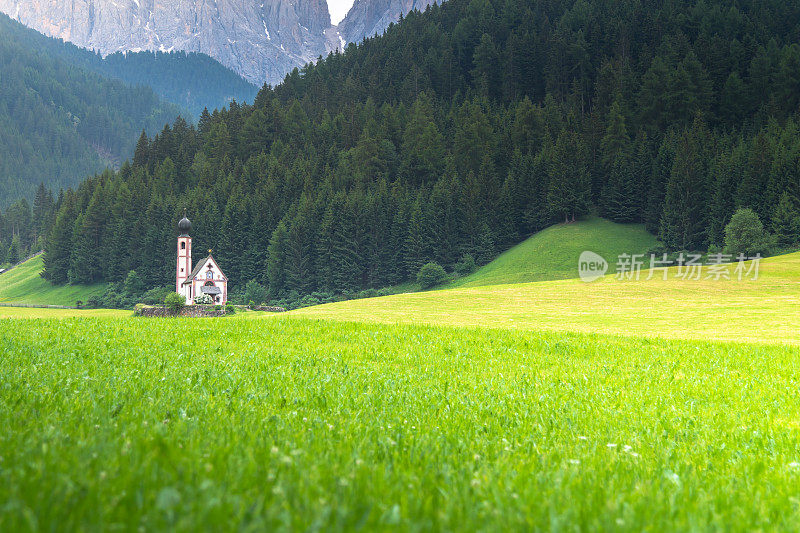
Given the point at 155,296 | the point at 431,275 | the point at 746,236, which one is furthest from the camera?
the point at 155,296

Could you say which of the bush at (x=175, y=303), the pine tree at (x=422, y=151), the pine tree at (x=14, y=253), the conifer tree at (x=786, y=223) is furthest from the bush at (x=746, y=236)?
the pine tree at (x=14, y=253)

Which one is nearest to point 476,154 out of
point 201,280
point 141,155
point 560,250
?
point 560,250

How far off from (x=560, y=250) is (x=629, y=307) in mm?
44172

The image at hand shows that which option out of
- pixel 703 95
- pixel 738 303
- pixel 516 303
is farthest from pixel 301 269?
pixel 703 95

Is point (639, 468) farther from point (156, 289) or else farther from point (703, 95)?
point (703, 95)

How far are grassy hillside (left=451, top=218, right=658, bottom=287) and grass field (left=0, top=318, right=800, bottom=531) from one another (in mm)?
63866

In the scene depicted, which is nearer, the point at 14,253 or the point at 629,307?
the point at 629,307

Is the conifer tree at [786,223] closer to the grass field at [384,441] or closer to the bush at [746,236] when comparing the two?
the bush at [746,236]

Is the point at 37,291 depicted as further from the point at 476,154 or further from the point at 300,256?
the point at 476,154

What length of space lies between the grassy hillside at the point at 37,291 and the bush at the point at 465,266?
78.5 m

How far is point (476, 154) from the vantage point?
106 metres

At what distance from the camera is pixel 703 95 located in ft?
331

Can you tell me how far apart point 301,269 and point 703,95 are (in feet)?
299

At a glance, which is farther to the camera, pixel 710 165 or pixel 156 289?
pixel 156 289
